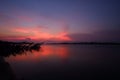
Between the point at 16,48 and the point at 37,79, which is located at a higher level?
the point at 16,48

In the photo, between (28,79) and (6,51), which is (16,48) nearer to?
(6,51)

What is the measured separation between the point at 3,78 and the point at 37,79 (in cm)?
382

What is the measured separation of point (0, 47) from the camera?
30.2 metres

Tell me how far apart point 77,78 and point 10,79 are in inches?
261

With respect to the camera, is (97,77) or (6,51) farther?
(6,51)

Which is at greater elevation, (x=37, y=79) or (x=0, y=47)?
(x=0, y=47)

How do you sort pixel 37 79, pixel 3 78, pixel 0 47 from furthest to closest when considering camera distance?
1. pixel 0 47
2. pixel 37 79
3. pixel 3 78

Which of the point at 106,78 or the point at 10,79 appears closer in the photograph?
the point at 10,79

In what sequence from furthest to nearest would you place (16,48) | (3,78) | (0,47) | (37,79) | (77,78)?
1. (16,48)
2. (0,47)
3. (77,78)
4. (37,79)
5. (3,78)

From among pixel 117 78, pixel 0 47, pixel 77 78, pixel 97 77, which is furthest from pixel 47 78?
pixel 0 47

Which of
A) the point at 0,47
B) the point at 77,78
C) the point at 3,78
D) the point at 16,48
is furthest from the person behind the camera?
the point at 16,48

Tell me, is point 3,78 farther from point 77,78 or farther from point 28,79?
point 77,78

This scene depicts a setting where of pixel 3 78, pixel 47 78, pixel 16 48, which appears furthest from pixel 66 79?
pixel 16 48

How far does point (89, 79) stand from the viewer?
14.2 metres
